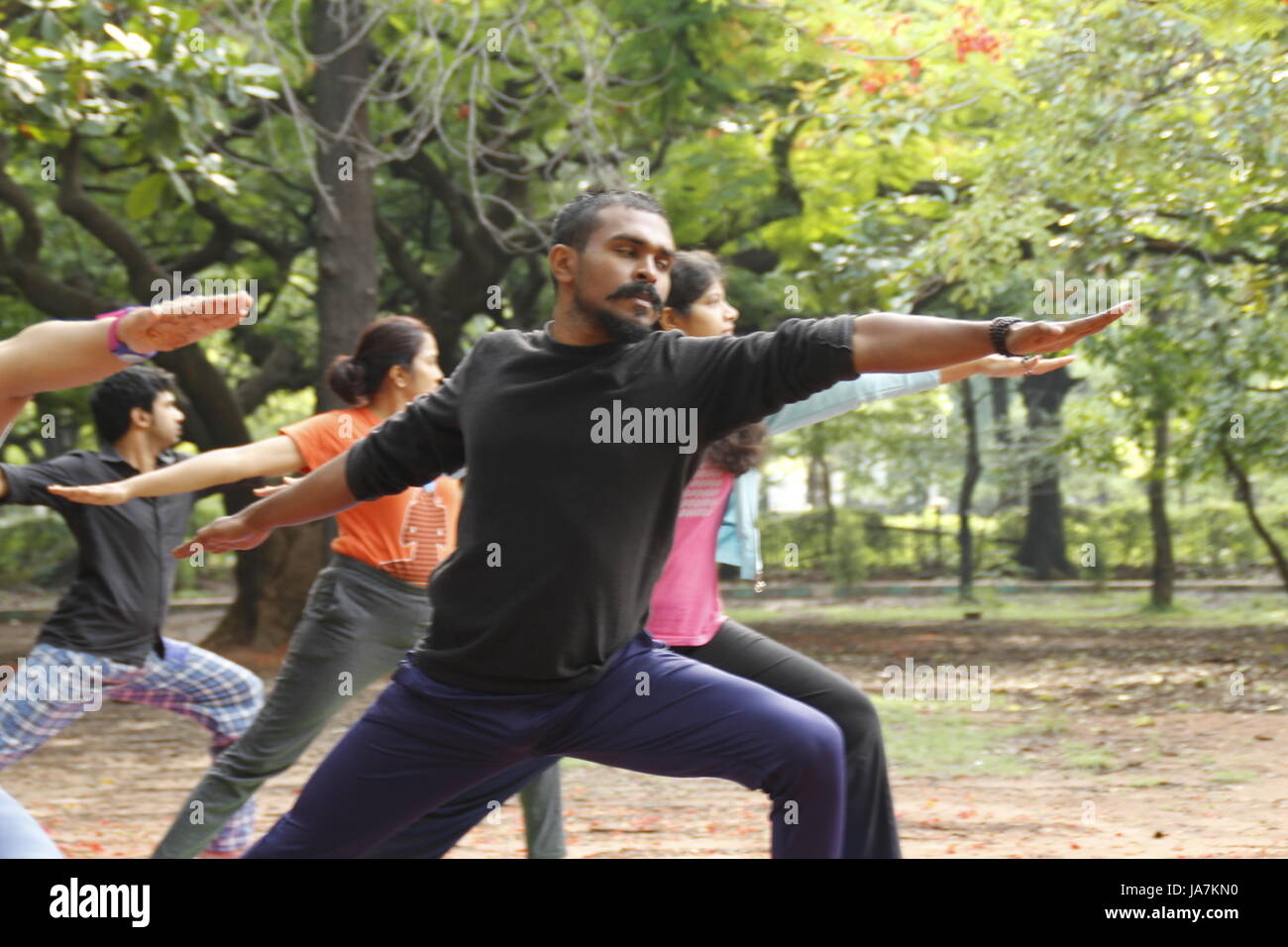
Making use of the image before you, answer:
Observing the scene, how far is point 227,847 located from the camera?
5.34 meters

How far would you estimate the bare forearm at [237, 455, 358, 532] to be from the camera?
371cm

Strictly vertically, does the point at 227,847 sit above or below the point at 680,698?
below

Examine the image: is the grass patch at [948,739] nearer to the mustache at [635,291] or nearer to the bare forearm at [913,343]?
the mustache at [635,291]

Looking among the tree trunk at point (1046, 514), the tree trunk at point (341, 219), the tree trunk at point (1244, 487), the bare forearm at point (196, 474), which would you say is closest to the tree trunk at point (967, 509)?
the tree trunk at point (1046, 514)

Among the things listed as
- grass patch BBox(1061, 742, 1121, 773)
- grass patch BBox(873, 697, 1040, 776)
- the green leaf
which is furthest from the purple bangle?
grass patch BBox(1061, 742, 1121, 773)

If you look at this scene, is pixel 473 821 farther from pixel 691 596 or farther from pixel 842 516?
pixel 842 516

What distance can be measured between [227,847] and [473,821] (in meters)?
2.03

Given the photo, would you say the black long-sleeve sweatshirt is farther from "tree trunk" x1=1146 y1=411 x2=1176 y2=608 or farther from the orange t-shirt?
"tree trunk" x1=1146 y1=411 x2=1176 y2=608

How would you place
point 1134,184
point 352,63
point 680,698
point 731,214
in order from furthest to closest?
point 731,214
point 352,63
point 1134,184
point 680,698

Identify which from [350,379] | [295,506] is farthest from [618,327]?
[350,379]

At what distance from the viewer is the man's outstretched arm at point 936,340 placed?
2908 mm

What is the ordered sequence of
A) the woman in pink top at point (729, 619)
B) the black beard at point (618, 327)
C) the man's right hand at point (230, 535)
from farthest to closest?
the woman in pink top at point (729, 619)
the man's right hand at point (230, 535)
the black beard at point (618, 327)

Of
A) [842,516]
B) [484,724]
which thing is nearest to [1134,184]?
[484,724]

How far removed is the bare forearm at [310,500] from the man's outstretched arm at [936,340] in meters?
1.33
